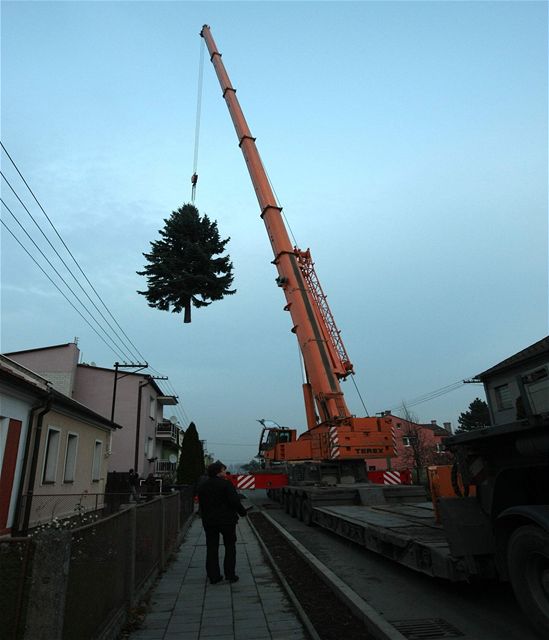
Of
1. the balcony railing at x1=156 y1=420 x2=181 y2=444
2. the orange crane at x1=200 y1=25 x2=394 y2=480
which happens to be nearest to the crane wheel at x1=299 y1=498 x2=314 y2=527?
the orange crane at x1=200 y1=25 x2=394 y2=480

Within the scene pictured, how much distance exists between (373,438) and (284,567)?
20.8 ft

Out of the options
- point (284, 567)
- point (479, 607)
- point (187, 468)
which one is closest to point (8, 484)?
point (284, 567)

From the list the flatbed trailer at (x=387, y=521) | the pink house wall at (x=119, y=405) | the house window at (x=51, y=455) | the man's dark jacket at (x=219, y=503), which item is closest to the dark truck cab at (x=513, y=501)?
the flatbed trailer at (x=387, y=521)

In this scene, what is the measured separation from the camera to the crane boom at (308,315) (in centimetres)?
1362

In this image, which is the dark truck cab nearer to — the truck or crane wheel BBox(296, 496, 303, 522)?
the truck

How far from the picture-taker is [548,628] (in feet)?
11.8

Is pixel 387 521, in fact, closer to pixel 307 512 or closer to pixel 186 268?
pixel 307 512

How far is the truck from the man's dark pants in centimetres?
220

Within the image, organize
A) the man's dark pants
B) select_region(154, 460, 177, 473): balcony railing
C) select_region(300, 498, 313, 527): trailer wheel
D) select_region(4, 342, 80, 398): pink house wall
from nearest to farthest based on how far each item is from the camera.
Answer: the man's dark pants, select_region(300, 498, 313, 527): trailer wheel, select_region(4, 342, 80, 398): pink house wall, select_region(154, 460, 177, 473): balcony railing

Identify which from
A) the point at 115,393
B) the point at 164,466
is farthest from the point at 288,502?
the point at 164,466

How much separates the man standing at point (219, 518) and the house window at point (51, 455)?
25.5ft

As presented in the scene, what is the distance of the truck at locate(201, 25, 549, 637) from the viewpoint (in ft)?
12.4

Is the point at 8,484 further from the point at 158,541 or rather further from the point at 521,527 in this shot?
the point at 521,527

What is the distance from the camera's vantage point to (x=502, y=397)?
84.0 feet
